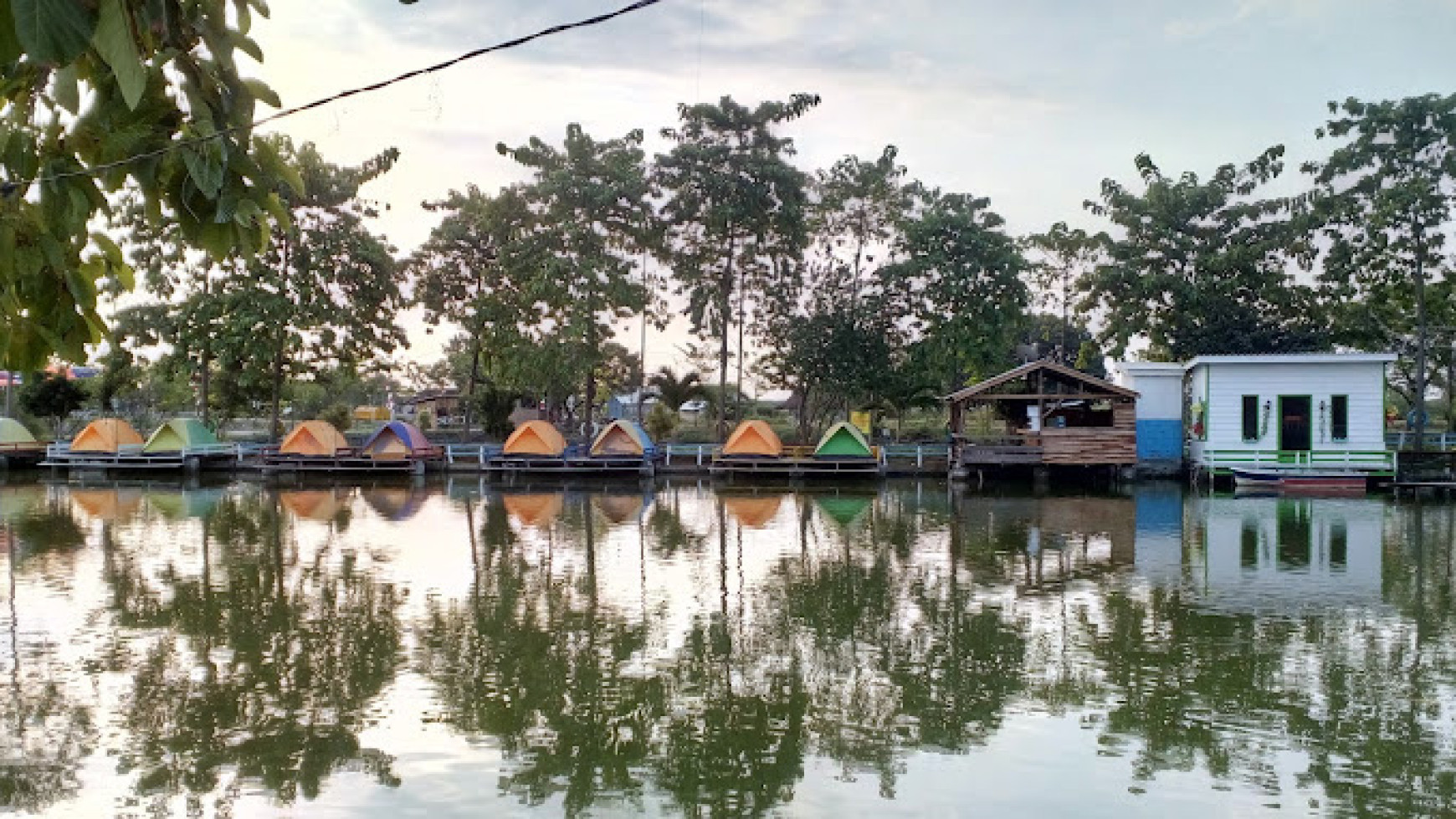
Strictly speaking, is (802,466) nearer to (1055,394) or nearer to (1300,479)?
(1055,394)

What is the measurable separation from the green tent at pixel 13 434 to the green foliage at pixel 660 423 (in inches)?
798

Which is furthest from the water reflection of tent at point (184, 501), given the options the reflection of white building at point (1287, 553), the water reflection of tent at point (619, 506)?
the reflection of white building at point (1287, 553)

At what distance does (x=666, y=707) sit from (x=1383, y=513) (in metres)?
19.1

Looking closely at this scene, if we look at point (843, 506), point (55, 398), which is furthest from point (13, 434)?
point (843, 506)

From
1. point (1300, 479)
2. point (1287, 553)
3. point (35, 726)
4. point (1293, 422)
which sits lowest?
point (35, 726)

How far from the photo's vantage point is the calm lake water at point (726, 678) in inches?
246

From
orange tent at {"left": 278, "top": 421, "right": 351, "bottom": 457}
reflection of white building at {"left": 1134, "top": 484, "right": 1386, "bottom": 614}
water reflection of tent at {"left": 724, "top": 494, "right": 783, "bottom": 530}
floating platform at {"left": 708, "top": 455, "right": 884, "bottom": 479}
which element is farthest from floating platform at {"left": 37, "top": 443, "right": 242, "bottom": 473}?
reflection of white building at {"left": 1134, "top": 484, "right": 1386, "bottom": 614}

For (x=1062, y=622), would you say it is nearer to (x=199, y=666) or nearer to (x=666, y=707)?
(x=666, y=707)

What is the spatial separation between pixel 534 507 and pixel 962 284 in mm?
17428

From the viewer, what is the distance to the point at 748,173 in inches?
1297

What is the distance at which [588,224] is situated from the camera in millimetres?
33719

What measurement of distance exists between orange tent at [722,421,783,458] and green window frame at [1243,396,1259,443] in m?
12.5

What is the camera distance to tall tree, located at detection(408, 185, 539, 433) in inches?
1371

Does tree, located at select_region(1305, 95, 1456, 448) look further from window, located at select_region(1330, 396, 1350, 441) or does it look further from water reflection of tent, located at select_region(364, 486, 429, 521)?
water reflection of tent, located at select_region(364, 486, 429, 521)
